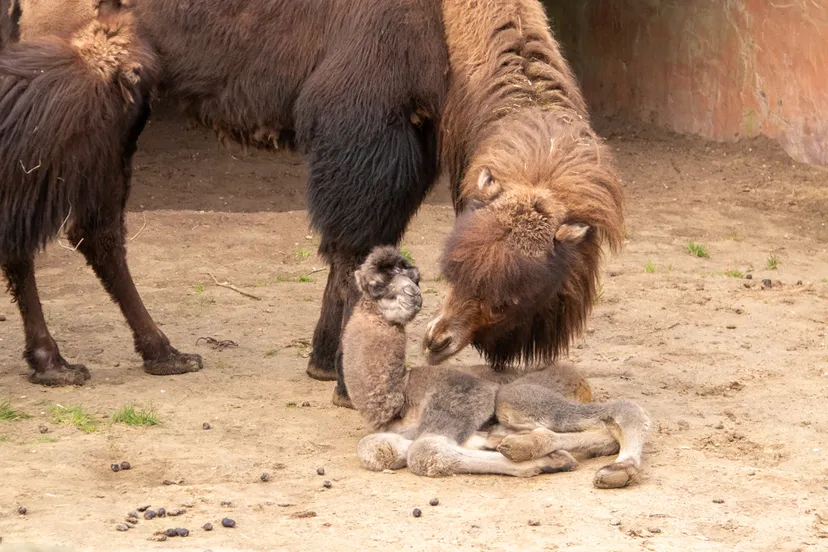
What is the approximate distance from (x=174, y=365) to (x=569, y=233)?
236cm

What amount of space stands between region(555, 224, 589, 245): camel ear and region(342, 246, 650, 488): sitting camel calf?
60 cm

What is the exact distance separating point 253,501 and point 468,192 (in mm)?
1439

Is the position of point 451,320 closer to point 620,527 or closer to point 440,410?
point 440,410

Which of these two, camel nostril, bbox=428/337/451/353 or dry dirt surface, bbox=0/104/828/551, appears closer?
dry dirt surface, bbox=0/104/828/551

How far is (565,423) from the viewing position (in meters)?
4.29

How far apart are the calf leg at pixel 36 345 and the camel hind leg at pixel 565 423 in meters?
2.21

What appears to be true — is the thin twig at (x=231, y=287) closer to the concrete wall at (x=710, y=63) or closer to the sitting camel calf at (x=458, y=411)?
the sitting camel calf at (x=458, y=411)

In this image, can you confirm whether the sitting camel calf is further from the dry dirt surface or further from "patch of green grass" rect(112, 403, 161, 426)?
"patch of green grass" rect(112, 403, 161, 426)

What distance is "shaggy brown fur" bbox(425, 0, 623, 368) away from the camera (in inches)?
160

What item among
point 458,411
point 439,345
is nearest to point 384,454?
point 458,411

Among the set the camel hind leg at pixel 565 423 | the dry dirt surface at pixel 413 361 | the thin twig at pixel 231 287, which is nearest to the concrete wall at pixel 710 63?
the dry dirt surface at pixel 413 361

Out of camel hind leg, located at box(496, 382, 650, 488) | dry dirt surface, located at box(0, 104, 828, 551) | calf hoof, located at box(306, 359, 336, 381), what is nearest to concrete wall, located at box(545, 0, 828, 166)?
dry dirt surface, located at box(0, 104, 828, 551)

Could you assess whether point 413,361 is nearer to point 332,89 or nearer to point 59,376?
point 332,89

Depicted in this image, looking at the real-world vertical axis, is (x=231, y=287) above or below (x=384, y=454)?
below
